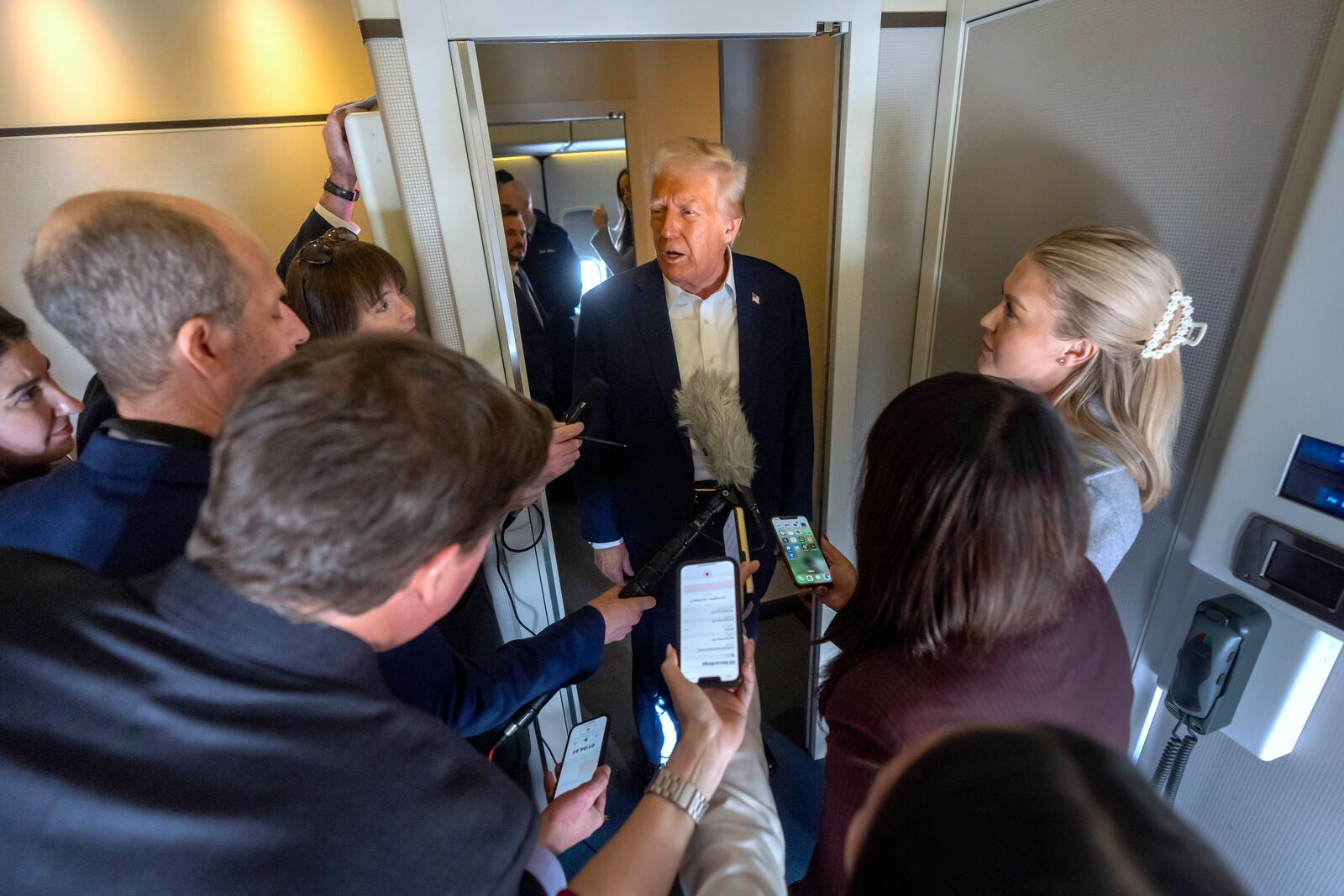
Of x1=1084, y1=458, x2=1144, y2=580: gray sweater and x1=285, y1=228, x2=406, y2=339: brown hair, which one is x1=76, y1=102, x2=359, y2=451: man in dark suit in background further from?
x1=1084, y1=458, x2=1144, y2=580: gray sweater

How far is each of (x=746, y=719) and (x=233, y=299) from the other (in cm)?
96

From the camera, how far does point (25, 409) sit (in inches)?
39.9

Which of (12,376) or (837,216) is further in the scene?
(837,216)

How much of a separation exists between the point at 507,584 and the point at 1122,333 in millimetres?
1516

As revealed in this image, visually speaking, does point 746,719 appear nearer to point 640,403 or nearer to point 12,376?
point 640,403

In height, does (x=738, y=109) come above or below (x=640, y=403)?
above

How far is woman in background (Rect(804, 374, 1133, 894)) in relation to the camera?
0.66 meters

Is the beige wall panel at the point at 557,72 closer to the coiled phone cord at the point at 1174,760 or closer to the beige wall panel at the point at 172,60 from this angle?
the beige wall panel at the point at 172,60

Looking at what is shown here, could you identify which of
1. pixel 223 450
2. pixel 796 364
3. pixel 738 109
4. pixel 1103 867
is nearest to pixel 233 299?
pixel 223 450

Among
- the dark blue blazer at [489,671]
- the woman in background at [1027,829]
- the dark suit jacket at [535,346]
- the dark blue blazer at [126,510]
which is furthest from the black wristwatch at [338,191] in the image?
the woman in background at [1027,829]

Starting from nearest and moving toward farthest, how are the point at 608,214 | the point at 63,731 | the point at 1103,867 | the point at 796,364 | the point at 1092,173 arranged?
the point at 1103,867 → the point at 63,731 → the point at 1092,173 → the point at 796,364 → the point at 608,214

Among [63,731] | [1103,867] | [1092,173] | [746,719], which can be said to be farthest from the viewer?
[1092,173]

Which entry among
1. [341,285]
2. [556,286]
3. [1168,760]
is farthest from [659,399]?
[556,286]

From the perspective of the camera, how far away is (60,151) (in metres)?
1.71
